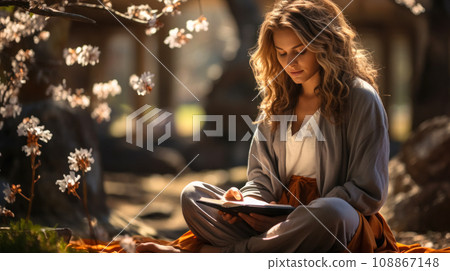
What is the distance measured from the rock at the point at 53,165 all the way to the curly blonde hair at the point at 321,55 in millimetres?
1356

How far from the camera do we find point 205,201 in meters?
2.15

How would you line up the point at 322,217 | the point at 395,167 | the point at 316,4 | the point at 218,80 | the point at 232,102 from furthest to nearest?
1. the point at 218,80
2. the point at 232,102
3. the point at 395,167
4. the point at 316,4
5. the point at 322,217

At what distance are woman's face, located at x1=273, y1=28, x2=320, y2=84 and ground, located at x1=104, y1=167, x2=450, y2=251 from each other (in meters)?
1.37

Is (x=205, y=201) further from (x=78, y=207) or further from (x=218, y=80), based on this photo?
(x=218, y=80)

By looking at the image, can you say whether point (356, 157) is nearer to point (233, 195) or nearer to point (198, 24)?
point (233, 195)

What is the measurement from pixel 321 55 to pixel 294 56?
0.11 meters

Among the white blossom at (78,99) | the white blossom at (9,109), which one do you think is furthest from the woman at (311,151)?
the white blossom at (9,109)

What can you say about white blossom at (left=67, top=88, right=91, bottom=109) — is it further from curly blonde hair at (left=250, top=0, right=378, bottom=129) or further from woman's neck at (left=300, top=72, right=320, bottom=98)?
woman's neck at (left=300, top=72, right=320, bottom=98)

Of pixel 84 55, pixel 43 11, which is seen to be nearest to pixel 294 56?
pixel 84 55

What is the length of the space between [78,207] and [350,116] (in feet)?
5.63

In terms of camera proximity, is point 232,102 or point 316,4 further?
point 232,102

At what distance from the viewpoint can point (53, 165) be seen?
A: 10.3 feet
